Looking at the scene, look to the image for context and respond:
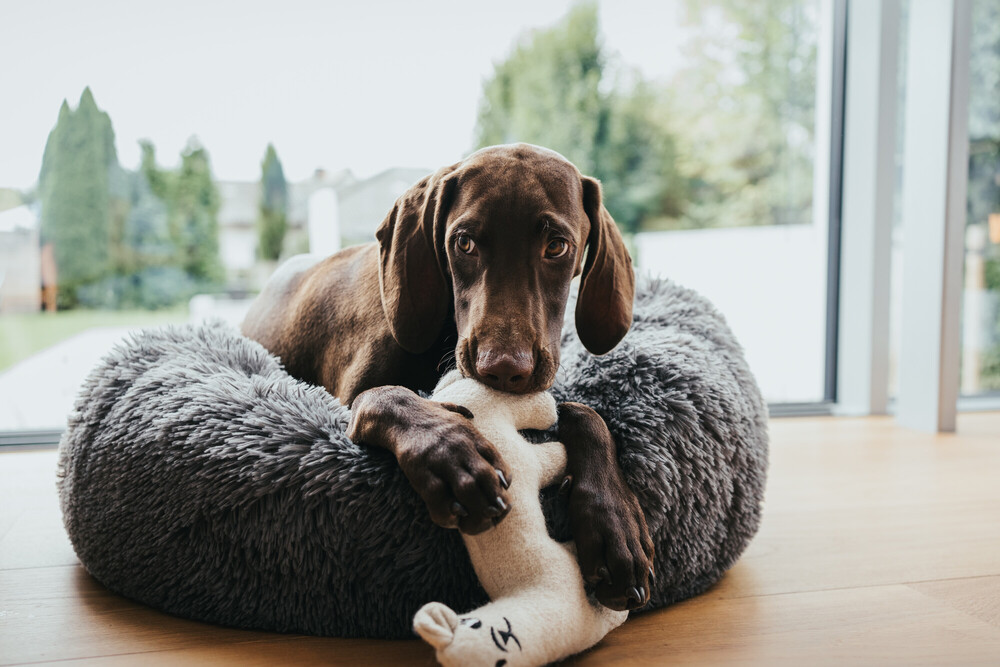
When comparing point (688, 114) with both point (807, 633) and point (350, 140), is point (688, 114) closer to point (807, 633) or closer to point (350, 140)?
point (350, 140)

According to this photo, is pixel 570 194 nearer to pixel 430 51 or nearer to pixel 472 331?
pixel 472 331

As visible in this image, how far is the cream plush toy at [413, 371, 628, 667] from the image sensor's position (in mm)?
1064

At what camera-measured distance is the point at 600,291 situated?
1.67 m

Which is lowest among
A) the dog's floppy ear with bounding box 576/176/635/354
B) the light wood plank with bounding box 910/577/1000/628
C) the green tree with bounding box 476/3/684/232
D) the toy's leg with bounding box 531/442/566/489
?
the light wood plank with bounding box 910/577/1000/628

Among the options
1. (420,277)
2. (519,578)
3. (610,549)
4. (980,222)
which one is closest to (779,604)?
(610,549)

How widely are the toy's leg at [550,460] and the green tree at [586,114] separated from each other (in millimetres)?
2331

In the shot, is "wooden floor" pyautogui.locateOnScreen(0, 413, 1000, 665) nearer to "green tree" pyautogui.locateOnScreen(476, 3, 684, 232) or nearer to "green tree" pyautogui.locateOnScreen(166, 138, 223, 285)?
"green tree" pyautogui.locateOnScreen(166, 138, 223, 285)

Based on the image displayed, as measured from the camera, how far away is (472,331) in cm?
143

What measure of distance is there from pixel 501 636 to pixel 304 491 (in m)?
0.47

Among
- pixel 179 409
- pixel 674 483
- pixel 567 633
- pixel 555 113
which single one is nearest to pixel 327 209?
pixel 555 113

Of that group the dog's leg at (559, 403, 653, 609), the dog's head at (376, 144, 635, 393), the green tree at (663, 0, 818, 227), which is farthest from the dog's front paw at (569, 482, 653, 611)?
the green tree at (663, 0, 818, 227)

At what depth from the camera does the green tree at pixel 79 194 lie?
3.14m

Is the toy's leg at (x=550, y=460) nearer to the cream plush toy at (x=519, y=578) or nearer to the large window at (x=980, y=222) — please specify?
the cream plush toy at (x=519, y=578)

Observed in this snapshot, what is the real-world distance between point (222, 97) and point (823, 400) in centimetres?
316
